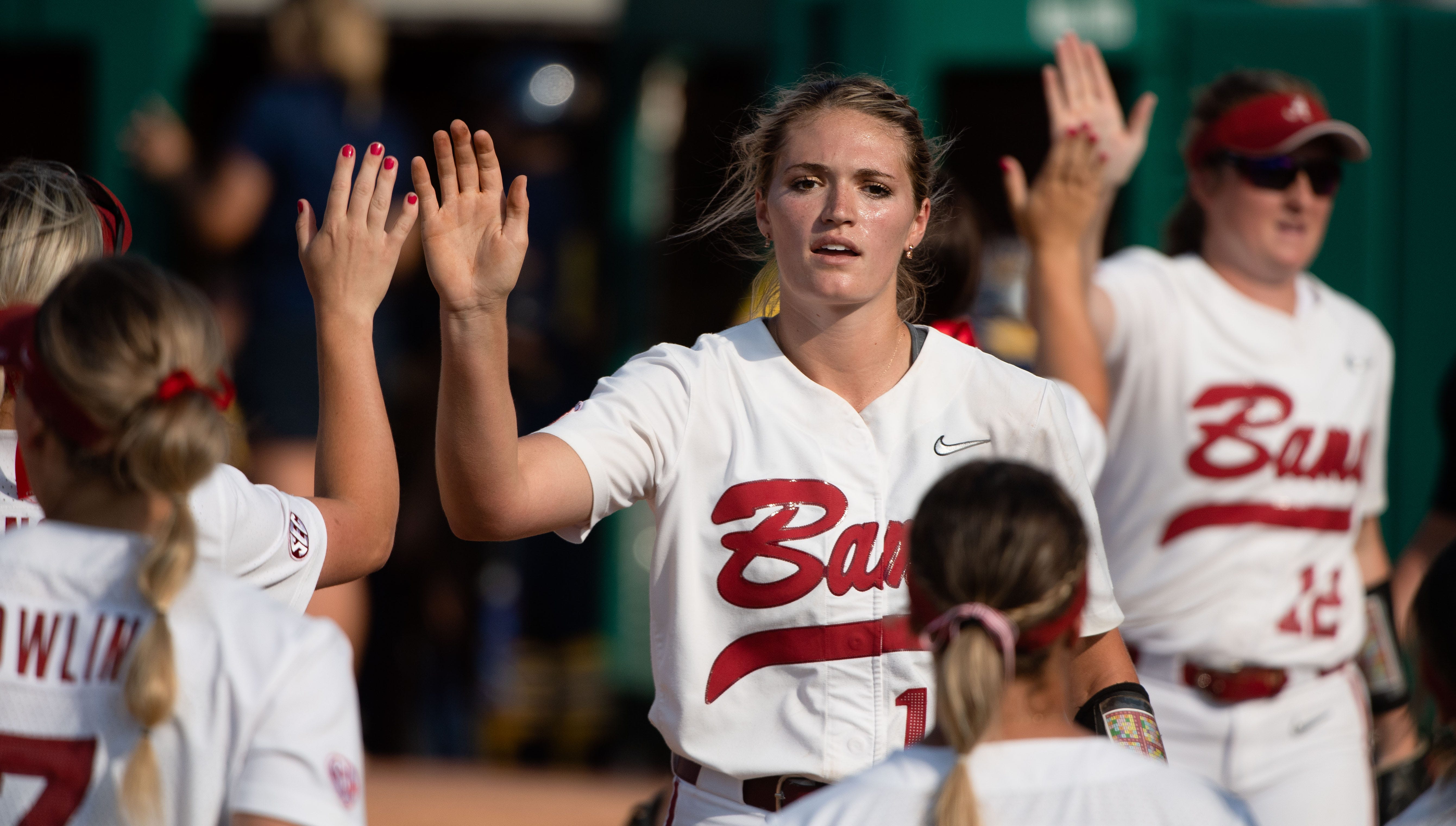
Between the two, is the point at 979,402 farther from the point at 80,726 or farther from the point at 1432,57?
the point at 1432,57

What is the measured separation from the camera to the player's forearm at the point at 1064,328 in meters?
3.54

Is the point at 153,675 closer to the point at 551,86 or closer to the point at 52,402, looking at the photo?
the point at 52,402

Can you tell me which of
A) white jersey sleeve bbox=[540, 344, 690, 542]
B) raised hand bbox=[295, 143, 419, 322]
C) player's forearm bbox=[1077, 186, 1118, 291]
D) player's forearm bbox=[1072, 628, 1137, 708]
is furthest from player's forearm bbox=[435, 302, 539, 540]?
player's forearm bbox=[1077, 186, 1118, 291]

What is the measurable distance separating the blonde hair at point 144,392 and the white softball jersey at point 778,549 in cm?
67

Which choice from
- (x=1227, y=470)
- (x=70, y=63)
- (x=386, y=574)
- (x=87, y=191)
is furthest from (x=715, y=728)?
(x=70, y=63)

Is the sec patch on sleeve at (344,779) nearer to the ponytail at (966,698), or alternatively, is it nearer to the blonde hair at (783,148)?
the ponytail at (966,698)

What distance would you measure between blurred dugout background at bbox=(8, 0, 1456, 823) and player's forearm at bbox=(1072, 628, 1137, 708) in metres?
2.54

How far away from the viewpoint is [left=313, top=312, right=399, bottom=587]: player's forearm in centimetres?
238

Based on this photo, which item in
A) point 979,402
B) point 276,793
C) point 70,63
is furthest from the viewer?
point 70,63

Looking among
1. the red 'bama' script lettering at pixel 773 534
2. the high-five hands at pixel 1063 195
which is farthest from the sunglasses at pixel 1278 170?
the red 'bama' script lettering at pixel 773 534

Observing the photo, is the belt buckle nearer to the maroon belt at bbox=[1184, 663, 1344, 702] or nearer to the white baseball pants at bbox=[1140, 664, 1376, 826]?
the white baseball pants at bbox=[1140, 664, 1376, 826]

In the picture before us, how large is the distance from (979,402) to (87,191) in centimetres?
143

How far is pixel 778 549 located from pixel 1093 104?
1866 millimetres

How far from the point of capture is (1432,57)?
5.32 metres
